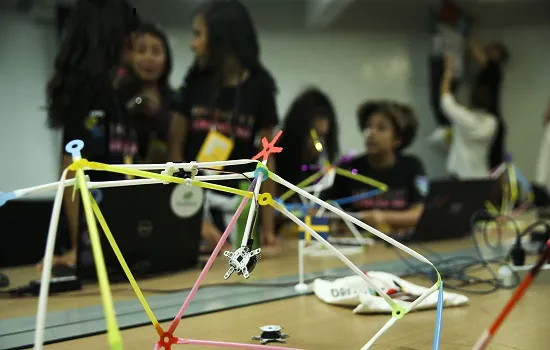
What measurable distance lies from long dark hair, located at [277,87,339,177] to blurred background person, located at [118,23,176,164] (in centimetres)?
29

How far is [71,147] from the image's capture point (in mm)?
446

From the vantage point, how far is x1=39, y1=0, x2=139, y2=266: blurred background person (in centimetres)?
102

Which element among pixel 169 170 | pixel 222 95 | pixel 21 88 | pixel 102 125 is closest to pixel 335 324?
pixel 169 170

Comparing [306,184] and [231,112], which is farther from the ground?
[231,112]

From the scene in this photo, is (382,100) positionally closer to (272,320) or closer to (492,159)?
(492,159)

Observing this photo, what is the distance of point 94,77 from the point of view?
42.4 inches

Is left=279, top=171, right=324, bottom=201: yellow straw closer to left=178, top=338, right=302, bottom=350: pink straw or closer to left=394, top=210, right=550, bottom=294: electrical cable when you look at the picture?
left=394, top=210, right=550, bottom=294: electrical cable

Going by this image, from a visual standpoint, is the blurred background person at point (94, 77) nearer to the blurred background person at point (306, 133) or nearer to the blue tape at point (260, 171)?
the blurred background person at point (306, 133)

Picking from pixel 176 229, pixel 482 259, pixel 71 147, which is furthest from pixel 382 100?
pixel 71 147

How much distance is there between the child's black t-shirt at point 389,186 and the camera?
4.98 feet

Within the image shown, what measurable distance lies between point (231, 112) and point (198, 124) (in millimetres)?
93

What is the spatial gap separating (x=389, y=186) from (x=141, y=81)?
2.66ft

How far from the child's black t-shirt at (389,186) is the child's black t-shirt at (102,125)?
0.60 meters

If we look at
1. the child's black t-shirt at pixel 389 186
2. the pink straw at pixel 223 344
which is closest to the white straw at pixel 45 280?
the pink straw at pixel 223 344
